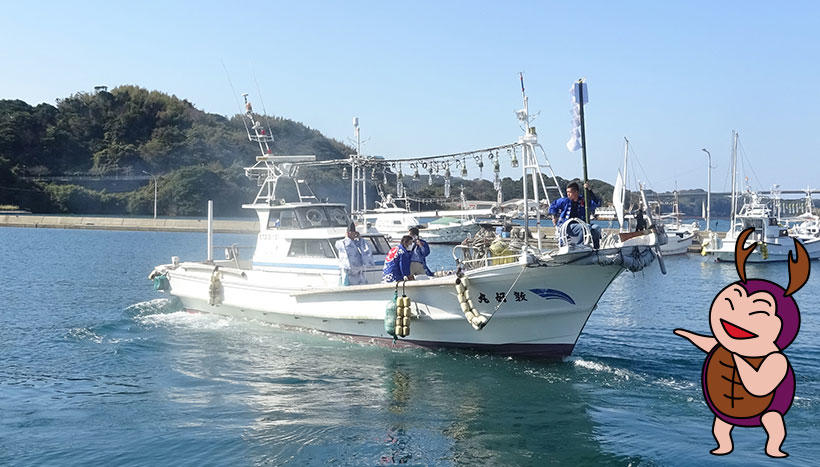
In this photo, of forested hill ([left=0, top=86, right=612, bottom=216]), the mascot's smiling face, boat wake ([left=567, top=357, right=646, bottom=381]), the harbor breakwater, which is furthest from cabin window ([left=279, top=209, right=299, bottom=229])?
forested hill ([left=0, top=86, right=612, bottom=216])

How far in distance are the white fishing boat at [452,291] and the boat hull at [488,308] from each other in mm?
20

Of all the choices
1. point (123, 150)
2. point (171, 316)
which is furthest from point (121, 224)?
point (171, 316)

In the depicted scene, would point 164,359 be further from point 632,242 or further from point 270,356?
point 632,242

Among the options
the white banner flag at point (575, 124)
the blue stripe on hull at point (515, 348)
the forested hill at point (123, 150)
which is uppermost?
the forested hill at point (123, 150)

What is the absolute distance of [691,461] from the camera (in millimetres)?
9812

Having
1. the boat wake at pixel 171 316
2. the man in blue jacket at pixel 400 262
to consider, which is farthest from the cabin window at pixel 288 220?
the man in blue jacket at pixel 400 262

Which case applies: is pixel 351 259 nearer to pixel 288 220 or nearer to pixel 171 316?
pixel 288 220

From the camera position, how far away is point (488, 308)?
14.4 m

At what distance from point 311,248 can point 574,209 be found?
760cm

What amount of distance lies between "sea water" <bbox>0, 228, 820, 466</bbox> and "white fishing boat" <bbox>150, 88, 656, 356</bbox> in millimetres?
457

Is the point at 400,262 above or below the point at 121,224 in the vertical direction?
above

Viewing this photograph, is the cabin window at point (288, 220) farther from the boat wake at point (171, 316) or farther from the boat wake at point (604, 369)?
the boat wake at point (604, 369)

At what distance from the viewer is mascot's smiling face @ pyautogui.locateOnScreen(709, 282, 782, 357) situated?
5086 millimetres

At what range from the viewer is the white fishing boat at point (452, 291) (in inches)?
540
